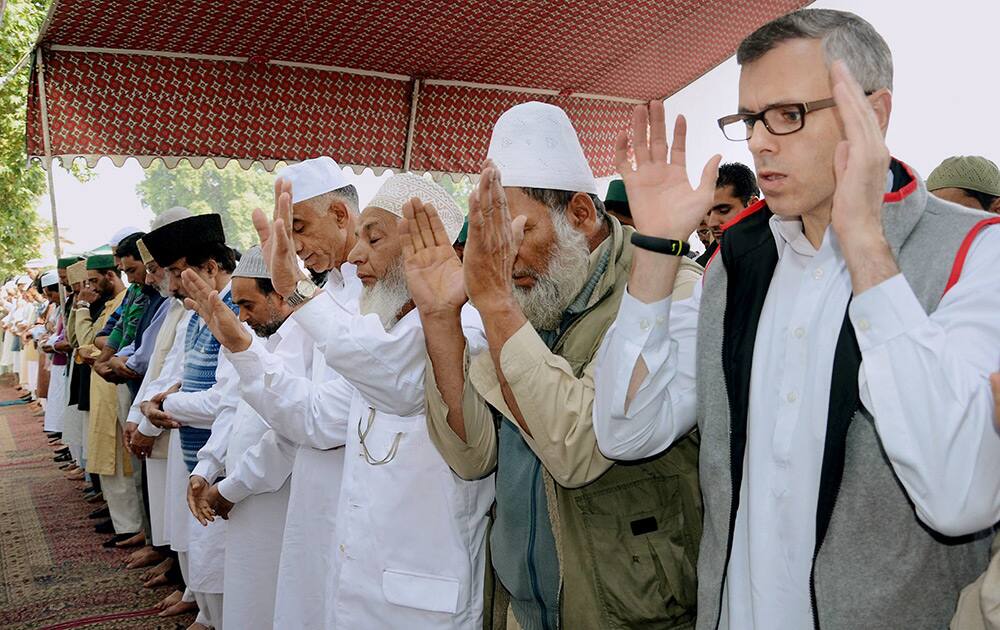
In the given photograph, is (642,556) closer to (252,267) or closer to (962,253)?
(962,253)

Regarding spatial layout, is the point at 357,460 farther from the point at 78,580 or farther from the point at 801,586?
the point at 78,580

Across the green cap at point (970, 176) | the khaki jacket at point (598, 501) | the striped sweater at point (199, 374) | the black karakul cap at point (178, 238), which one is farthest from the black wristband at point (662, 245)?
the black karakul cap at point (178, 238)

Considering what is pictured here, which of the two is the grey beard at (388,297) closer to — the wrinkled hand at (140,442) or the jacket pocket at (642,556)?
the jacket pocket at (642,556)

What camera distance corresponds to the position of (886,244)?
1229mm

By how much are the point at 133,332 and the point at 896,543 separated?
6052 millimetres

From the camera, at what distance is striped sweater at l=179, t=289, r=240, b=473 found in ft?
14.3

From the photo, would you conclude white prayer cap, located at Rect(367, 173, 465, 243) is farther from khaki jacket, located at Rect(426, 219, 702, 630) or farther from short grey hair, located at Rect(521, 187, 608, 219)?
khaki jacket, located at Rect(426, 219, 702, 630)

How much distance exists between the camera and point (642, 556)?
179 cm

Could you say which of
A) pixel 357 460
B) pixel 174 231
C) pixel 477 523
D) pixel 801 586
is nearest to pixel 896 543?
pixel 801 586

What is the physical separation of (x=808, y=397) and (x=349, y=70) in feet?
14.1

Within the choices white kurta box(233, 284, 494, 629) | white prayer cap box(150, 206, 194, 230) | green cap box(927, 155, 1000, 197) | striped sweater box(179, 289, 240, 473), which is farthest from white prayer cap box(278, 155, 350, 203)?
green cap box(927, 155, 1000, 197)

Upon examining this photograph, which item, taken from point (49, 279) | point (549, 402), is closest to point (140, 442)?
point (549, 402)

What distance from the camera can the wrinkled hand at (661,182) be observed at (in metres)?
1.60

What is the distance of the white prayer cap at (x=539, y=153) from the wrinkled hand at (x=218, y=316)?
1313 mm
